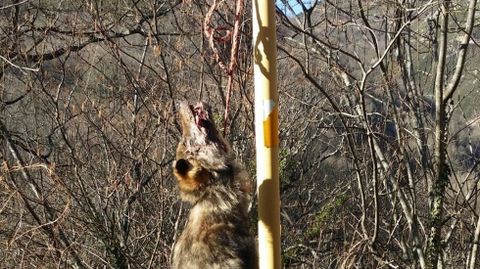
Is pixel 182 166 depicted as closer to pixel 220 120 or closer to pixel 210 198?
pixel 210 198

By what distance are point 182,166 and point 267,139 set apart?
0.37 m

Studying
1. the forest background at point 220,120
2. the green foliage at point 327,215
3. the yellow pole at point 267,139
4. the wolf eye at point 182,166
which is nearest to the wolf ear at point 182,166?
the wolf eye at point 182,166

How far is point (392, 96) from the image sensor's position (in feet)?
22.5

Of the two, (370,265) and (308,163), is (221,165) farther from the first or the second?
(308,163)

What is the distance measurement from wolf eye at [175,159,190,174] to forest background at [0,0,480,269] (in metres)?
2.70

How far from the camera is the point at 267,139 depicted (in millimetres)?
2107

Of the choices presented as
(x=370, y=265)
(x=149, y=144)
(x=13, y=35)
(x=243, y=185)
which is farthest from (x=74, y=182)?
(x=243, y=185)

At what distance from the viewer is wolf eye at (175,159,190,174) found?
233 cm

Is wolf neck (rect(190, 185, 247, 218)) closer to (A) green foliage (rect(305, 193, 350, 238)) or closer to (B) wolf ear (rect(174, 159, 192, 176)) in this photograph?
(B) wolf ear (rect(174, 159, 192, 176))

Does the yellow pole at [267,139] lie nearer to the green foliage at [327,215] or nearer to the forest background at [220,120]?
the forest background at [220,120]

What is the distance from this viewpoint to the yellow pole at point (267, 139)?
2.10 meters

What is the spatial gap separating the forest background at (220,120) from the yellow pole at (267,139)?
2.87m

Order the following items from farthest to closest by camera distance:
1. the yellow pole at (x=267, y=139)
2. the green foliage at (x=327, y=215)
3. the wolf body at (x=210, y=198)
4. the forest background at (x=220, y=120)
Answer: the green foliage at (x=327, y=215)
the forest background at (x=220, y=120)
the wolf body at (x=210, y=198)
the yellow pole at (x=267, y=139)

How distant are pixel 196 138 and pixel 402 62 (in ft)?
16.0
